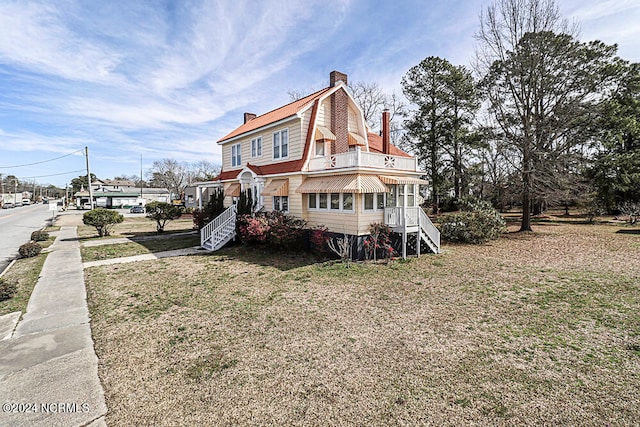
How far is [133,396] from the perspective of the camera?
177 inches

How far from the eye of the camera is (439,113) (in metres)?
32.2

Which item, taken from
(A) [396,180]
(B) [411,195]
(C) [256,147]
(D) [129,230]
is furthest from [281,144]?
(D) [129,230]

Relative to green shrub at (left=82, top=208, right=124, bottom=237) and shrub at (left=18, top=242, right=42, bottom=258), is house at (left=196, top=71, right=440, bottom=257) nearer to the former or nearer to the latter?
shrub at (left=18, top=242, right=42, bottom=258)

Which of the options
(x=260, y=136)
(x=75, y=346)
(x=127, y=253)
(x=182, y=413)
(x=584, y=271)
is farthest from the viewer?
(x=260, y=136)

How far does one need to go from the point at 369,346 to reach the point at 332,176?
9557 millimetres

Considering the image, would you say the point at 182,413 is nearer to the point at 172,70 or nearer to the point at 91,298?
the point at 91,298

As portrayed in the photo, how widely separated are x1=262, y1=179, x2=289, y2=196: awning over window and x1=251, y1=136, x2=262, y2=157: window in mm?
3335

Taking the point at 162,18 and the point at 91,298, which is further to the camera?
the point at 162,18

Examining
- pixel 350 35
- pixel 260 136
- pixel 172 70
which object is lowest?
pixel 260 136

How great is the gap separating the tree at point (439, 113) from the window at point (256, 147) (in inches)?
811

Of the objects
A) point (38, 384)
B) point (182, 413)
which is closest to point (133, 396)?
point (182, 413)

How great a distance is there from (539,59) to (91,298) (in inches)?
1078

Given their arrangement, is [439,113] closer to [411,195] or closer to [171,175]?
[411,195]

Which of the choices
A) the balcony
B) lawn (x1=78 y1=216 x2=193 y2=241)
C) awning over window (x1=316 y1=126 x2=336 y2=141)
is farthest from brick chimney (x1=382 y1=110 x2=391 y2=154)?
lawn (x1=78 y1=216 x2=193 y2=241)
